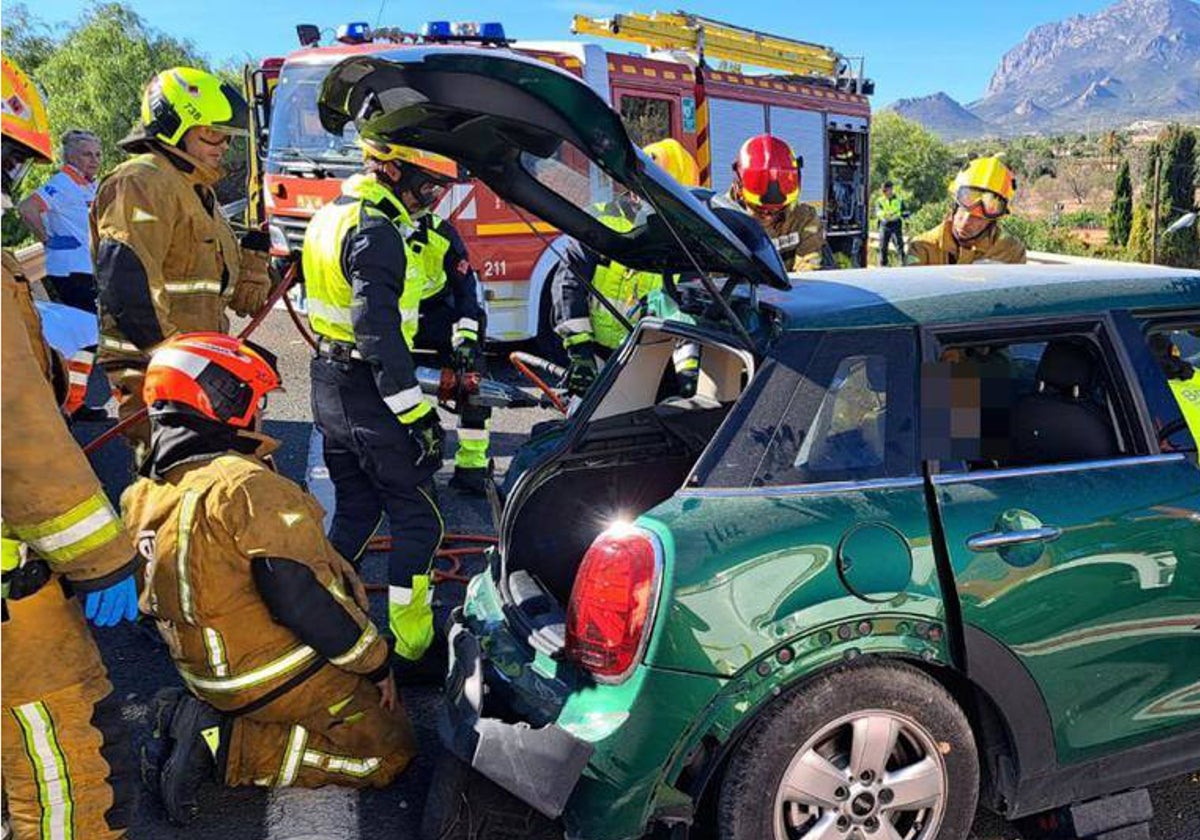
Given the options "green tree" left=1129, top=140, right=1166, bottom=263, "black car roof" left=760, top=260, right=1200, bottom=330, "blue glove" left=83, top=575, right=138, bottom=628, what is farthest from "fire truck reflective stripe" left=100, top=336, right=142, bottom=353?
"green tree" left=1129, top=140, right=1166, bottom=263

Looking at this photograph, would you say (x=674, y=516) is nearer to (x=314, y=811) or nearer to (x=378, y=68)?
(x=378, y=68)

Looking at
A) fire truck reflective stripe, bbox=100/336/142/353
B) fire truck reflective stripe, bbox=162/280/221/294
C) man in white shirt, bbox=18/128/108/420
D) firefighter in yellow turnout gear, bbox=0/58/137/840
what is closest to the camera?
firefighter in yellow turnout gear, bbox=0/58/137/840

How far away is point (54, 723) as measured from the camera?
7.08ft

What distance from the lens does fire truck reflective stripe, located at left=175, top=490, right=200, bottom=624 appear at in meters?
2.55

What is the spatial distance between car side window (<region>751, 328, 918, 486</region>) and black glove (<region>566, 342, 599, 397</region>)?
280 centimetres

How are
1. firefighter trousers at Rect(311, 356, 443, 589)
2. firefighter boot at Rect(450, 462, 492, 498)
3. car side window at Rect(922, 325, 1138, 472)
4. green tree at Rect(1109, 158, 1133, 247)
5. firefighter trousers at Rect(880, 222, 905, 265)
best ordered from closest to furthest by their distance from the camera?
car side window at Rect(922, 325, 1138, 472) → firefighter trousers at Rect(311, 356, 443, 589) → firefighter boot at Rect(450, 462, 492, 498) → firefighter trousers at Rect(880, 222, 905, 265) → green tree at Rect(1109, 158, 1133, 247)

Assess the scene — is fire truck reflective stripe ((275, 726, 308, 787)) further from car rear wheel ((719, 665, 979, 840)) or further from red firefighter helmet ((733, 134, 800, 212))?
red firefighter helmet ((733, 134, 800, 212))

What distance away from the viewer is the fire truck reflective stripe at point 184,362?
2.67 meters

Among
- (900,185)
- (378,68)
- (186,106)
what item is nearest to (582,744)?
(378,68)

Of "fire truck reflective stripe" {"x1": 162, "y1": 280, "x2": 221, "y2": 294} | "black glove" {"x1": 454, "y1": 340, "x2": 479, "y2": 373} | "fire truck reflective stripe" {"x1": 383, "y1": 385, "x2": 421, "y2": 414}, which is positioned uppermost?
"fire truck reflective stripe" {"x1": 162, "y1": 280, "x2": 221, "y2": 294}

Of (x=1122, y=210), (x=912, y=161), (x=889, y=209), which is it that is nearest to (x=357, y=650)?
(x=889, y=209)

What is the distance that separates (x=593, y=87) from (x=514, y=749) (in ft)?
14.3

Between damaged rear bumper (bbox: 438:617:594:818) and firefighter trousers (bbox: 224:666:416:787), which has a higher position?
damaged rear bumper (bbox: 438:617:594:818)

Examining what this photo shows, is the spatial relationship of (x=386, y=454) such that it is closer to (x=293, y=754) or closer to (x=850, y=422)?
(x=293, y=754)
